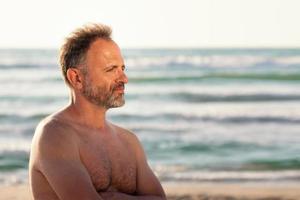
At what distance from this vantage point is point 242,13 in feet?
73.1

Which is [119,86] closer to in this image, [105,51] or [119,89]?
[119,89]

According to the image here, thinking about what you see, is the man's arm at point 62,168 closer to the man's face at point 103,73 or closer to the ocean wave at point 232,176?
the man's face at point 103,73

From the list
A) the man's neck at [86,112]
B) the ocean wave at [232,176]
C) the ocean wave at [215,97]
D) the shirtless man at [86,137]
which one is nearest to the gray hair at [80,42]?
the shirtless man at [86,137]

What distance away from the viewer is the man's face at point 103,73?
3.43 metres

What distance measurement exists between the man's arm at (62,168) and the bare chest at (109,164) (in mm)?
99

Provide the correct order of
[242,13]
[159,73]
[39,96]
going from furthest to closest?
[242,13] → [159,73] → [39,96]

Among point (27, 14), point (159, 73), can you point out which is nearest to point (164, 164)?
point (159, 73)

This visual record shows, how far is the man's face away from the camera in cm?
343

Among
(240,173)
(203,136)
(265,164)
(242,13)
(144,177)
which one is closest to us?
(144,177)

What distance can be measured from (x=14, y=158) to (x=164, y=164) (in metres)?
1.71

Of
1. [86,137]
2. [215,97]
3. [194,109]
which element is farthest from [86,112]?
[215,97]

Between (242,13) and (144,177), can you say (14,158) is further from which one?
(242,13)

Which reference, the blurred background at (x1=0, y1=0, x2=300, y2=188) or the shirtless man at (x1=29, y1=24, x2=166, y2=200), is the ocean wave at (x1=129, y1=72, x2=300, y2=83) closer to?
the blurred background at (x1=0, y1=0, x2=300, y2=188)

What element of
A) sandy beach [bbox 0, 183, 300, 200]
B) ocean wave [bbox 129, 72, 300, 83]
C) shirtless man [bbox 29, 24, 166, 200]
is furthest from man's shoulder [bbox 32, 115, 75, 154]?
ocean wave [bbox 129, 72, 300, 83]
